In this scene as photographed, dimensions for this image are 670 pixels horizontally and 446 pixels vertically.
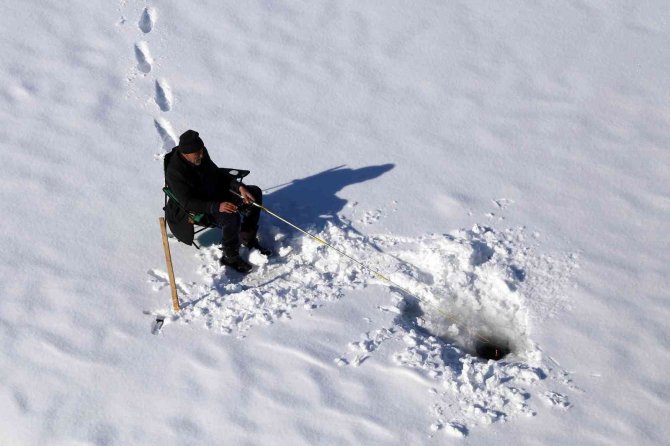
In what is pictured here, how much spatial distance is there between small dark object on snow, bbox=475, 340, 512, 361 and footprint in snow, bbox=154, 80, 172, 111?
12.1ft

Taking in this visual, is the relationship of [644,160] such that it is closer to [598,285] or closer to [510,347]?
[598,285]

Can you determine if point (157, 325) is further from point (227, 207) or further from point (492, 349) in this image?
point (492, 349)

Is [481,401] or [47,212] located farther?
[47,212]

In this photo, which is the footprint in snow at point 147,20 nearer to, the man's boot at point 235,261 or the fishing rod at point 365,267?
the fishing rod at point 365,267

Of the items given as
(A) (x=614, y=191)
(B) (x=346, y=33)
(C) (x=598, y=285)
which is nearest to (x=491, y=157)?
(A) (x=614, y=191)

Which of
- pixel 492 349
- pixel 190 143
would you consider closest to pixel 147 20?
pixel 190 143

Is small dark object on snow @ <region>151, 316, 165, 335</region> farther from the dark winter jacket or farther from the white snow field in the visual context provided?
the dark winter jacket

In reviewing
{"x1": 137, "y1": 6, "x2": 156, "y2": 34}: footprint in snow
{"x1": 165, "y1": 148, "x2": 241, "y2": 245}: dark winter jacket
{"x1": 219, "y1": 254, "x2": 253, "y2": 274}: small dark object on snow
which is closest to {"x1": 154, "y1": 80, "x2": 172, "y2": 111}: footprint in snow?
{"x1": 137, "y1": 6, "x2": 156, "y2": 34}: footprint in snow

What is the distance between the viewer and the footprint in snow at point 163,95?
24.1 ft

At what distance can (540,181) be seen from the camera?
6836 millimetres

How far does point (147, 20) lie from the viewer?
8.10 meters

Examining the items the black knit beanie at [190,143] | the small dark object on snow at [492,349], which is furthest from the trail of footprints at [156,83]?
the small dark object on snow at [492,349]

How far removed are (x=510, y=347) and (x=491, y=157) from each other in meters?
2.03

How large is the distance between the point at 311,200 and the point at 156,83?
2159 millimetres
